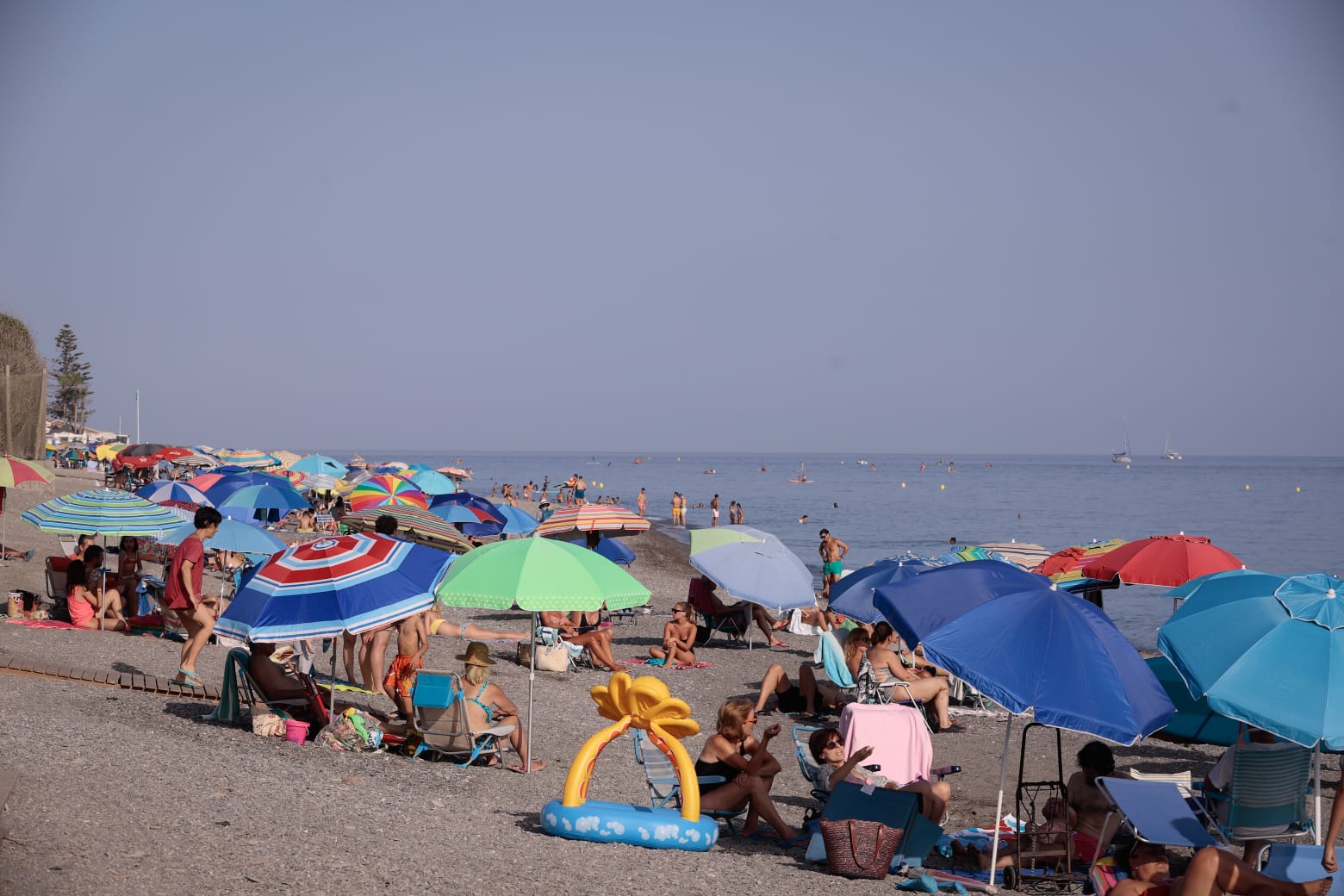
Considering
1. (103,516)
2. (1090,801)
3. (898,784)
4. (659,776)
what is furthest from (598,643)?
(1090,801)

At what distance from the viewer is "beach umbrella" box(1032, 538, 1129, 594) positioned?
1170cm

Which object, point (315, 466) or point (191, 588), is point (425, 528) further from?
point (315, 466)

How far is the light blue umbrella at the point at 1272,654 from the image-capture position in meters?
5.57

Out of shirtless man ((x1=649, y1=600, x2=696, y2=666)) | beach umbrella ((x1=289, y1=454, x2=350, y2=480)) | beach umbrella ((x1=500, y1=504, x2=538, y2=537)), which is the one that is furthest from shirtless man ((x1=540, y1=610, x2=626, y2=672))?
beach umbrella ((x1=289, y1=454, x2=350, y2=480))

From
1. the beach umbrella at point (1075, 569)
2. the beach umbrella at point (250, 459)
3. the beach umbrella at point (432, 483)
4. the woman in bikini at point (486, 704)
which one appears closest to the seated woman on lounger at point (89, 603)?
the woman in bikini at point (486, 704)

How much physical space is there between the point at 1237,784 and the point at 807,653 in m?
9.38

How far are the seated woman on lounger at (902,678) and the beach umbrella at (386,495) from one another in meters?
10.4

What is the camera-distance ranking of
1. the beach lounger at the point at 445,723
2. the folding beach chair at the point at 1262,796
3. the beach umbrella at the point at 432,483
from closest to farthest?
1. the folding beach chair at the point at 1262,796
2. the beach lounger at the point at 445,723
3. the beach umbrella at the point at 432,483

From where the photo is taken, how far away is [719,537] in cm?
1434

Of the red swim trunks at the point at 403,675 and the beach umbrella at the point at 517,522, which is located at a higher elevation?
the beach umbrella at the point at 517,522

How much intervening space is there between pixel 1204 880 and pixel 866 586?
699cm

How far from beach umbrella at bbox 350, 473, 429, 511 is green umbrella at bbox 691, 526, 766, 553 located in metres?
6.26

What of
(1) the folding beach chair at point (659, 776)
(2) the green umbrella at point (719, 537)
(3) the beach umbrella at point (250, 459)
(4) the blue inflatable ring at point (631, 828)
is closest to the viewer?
(4) the blue inflatable ring at point (631, 828)

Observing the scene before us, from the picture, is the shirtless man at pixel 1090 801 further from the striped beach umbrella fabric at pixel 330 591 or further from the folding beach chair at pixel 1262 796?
the striped beach umbrella fabric at pixel 330 591
